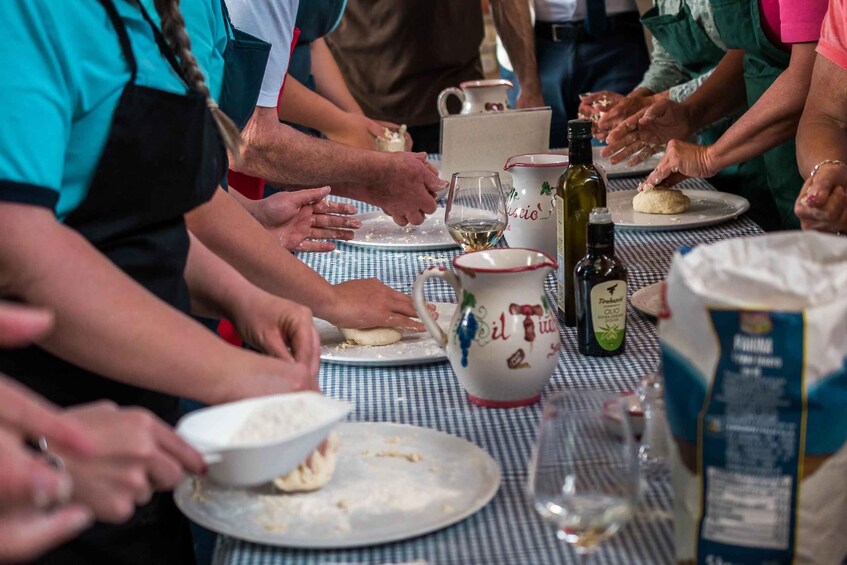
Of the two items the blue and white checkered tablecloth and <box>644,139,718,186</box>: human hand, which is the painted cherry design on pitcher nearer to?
the blue and white checkered tablecloth

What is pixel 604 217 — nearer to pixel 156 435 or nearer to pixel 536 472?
pixel 536 472

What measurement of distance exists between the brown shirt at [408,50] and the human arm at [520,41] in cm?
11

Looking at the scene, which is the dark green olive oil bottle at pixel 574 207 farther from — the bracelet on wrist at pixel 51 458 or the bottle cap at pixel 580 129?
the bracelet on wrist at pixel 51 458

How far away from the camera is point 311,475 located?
1.08 meters

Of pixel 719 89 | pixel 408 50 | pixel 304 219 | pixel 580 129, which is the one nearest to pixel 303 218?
pixel 304 219

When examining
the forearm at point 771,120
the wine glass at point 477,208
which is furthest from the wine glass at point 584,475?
the forearm at point 771,120

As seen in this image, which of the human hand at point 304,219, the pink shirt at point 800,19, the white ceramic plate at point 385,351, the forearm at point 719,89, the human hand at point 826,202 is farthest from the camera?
the forearm at point 719,89

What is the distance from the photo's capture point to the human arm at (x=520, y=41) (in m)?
4.32

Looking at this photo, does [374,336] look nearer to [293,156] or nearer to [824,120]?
[293,156]

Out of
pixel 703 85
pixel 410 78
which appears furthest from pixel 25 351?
pixel 410 78

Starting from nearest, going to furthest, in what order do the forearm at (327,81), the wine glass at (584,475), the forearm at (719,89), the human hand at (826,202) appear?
the wine glass at (584,475) → the human hand at (826,202) → the forearm at (719,89) → the forearm at (327,81)

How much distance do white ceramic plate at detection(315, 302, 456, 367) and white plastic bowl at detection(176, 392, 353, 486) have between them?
421 millimetres

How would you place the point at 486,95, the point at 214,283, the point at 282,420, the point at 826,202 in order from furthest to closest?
1. the point at 486,95
2. the point at 826,202
3. the point at 214,283
4. the point at 282,420

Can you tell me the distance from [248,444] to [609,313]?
656 mm
